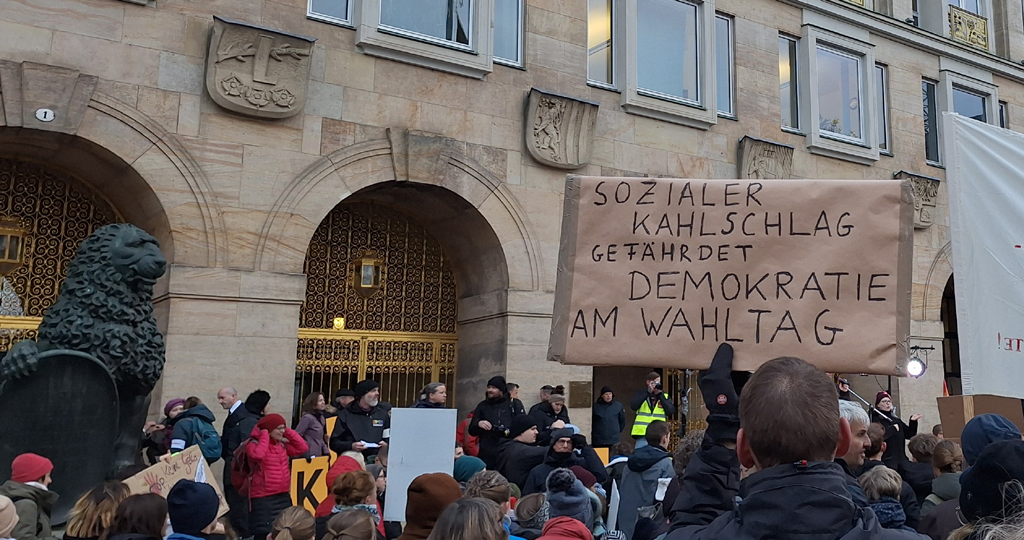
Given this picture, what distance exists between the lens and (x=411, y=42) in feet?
40.1

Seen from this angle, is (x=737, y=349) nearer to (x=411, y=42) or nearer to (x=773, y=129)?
(x=411, y=42)

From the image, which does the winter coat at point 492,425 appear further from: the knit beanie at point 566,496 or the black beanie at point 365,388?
the knit beanie at point 566,496

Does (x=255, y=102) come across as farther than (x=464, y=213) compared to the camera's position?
No

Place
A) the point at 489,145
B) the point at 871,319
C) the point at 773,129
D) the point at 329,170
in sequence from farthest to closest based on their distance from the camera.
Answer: the point at 773,129, the point at 489,145, the point at 329,170, the point at 871,319

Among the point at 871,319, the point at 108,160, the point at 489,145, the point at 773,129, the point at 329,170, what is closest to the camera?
the point at 871,319

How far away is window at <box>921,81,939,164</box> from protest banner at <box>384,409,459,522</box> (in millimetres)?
15713

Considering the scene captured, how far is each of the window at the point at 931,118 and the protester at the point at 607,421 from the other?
33.5ft

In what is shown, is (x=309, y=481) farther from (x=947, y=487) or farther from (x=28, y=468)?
(x=947, y=487)

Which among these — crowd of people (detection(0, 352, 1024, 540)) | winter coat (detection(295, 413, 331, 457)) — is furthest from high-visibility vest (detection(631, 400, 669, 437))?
winter coat (detection(295, 413, 331, 457))

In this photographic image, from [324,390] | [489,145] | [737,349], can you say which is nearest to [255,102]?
[489,145]

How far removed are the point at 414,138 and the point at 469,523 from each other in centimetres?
940

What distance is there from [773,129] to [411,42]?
695 cm

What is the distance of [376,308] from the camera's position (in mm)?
13336

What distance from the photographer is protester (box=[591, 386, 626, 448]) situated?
12.6 meters
